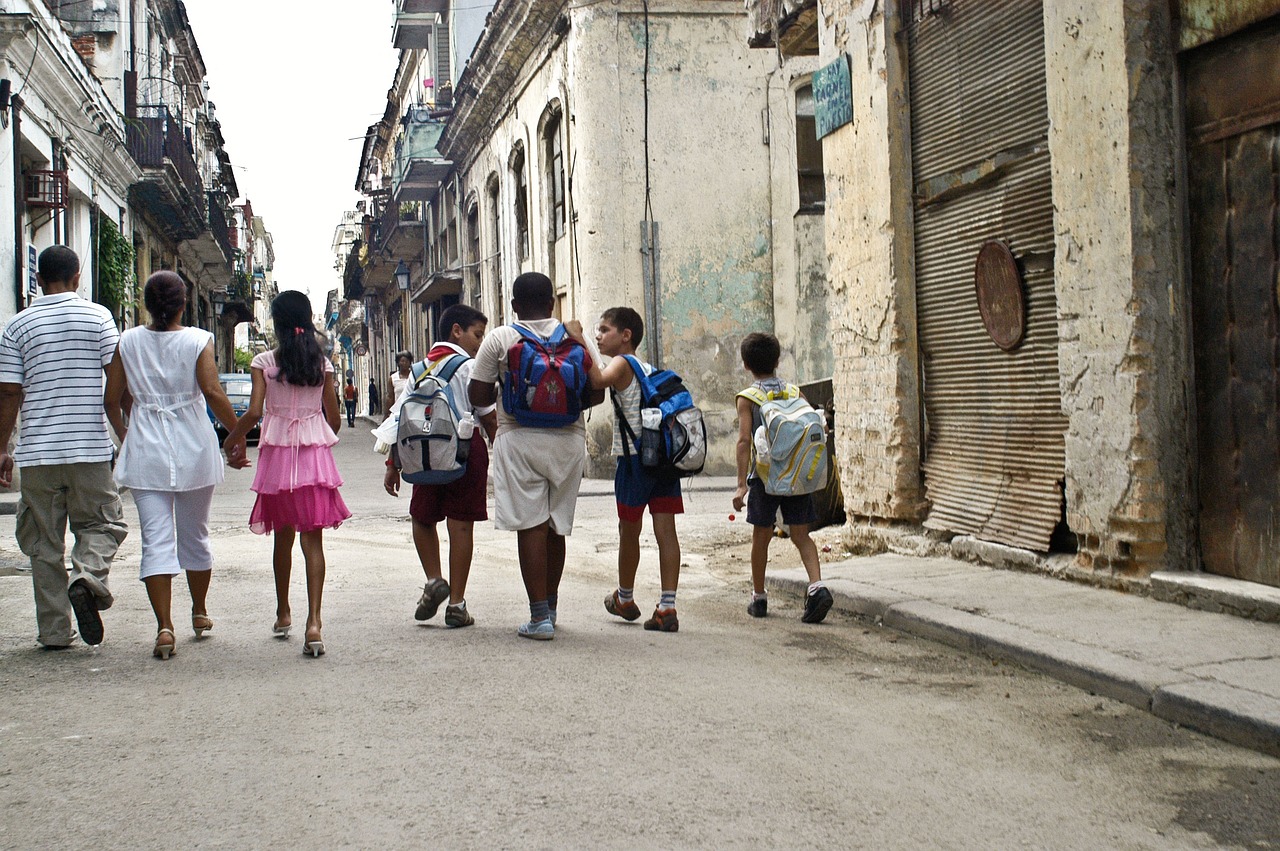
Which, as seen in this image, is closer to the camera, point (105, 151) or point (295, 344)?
point (295, 344)

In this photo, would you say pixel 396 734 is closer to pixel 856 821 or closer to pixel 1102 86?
pixel 856 821

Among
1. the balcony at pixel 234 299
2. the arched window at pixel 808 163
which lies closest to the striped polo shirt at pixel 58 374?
the arched window at pixel 808 163

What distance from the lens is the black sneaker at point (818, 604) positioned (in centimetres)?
640

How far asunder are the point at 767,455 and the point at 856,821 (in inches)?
128

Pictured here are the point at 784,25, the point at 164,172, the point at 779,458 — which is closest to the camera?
the point at 779,458

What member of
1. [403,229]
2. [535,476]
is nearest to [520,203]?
[403,229]

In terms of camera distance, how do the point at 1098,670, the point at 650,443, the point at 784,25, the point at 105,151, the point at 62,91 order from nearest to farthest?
the point at 1098,670 → the point at 650,443 → the point at 784,25 → the point at 62,91 → the point at 105,151

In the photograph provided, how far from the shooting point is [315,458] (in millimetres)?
5746

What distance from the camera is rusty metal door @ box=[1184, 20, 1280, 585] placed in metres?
5.67

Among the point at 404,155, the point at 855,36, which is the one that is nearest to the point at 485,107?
the point at 404,155

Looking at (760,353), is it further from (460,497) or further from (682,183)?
(682,183)

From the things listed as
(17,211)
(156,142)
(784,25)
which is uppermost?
(156,142)

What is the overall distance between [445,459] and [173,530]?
1272 mm

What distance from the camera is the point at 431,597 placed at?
619 centimetres
